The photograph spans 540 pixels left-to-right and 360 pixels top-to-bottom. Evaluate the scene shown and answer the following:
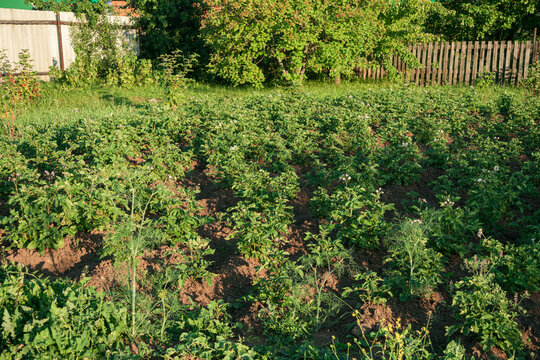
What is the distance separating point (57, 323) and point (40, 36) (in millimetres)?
14587

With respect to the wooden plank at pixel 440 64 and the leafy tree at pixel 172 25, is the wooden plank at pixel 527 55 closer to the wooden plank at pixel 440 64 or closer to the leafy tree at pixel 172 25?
the wooden plank at pixel 440 64

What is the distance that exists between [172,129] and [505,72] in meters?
10.1

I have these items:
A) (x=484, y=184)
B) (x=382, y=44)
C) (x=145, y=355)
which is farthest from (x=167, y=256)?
(x=382, y=44)

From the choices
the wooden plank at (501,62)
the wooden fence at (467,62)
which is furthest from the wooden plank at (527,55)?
the wooden plank at (501,62)

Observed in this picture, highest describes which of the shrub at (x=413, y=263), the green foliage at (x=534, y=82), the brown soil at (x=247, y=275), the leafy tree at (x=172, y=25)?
the leafy tree at (x=172, y=25)

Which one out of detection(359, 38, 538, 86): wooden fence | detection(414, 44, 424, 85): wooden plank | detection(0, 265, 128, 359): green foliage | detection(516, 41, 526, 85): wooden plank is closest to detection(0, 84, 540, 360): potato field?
detection(0, 265, 128, 359): green foliage

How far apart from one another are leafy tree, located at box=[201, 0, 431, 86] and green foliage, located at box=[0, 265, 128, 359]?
9.29 meters

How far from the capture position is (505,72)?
13.3m

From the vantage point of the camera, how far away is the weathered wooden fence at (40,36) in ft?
47.8

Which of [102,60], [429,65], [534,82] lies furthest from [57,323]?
[102,60]

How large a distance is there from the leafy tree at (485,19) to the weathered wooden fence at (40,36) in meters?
11.5

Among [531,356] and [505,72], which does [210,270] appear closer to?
[531,356]

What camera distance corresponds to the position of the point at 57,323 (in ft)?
9.78

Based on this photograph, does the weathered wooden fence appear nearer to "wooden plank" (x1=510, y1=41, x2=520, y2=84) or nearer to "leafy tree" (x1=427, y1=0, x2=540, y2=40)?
"leafy tree" (x1=427, y1=0, x2=540, y2=40)
